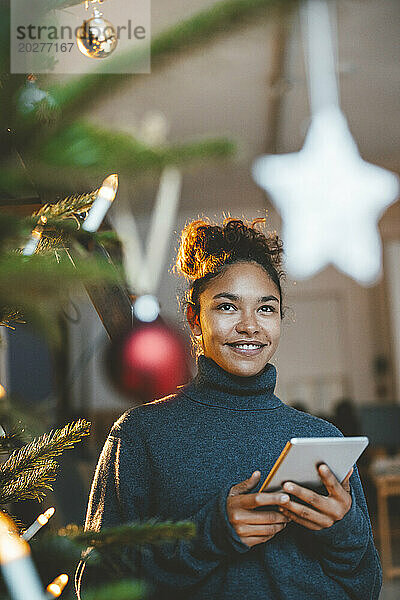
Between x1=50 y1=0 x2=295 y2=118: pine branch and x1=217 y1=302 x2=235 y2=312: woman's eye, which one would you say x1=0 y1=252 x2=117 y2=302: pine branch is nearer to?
x1=50 y1=0 x2=295 y2=118: pine branch

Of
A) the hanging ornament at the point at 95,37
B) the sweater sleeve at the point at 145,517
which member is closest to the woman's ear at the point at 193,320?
the sweater sleeve at the point at 145,517

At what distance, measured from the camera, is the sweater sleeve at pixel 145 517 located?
104cm

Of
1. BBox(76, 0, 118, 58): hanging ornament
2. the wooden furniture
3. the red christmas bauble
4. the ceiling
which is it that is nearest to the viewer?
BBox(76, 0, 118, 58): hanging ornament

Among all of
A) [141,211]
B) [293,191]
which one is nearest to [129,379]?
[293,191]

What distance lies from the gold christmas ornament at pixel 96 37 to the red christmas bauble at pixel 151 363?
0.74 metres

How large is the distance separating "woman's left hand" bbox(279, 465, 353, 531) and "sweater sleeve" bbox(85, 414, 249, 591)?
96 mm

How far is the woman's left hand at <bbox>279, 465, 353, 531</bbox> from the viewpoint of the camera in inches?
39.6

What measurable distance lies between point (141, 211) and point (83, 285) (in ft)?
22.2

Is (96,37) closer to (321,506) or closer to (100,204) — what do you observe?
(100,204)

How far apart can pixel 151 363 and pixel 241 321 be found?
3.41ft

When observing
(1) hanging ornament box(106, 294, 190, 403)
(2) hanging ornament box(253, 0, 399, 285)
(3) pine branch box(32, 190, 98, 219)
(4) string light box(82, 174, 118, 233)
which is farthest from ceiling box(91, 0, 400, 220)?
(3) pine branch box(32, 190, 98, 219)

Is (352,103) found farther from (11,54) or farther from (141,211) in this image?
(11,54)

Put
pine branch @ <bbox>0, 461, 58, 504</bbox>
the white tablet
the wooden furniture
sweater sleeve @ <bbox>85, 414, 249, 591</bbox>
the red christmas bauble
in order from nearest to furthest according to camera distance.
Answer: pine branch @ <bbox>0, 461, 58, 504</bbox> → the white tablet → sweater sleeve @ <bbox>85, 414, 249, 591</bbox> → the red christmas bauble → the wooden furniture

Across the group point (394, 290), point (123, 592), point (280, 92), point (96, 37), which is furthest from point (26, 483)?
point (394, 290)
